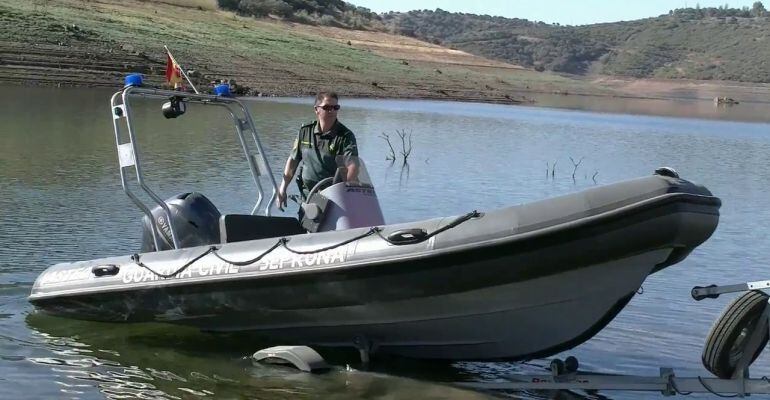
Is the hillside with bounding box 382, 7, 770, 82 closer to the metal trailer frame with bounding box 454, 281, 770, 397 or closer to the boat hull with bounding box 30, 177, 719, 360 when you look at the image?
the boat hull with bounding box 30, 177, 719, 360

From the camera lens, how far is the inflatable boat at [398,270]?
6.02m

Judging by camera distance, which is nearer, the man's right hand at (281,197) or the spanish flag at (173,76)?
the spanish flag at (173,76)

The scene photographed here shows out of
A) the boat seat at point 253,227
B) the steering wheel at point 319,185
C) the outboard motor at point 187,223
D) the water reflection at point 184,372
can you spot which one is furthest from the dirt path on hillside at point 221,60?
the steering wheel at point 319,185

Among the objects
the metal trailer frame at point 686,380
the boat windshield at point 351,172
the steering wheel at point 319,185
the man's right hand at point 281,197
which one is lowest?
the metal trailer frame at point 686,380

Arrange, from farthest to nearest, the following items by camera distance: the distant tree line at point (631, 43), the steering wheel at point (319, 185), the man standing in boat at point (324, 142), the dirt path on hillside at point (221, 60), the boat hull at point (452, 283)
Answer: the distant tree line at point (631, 43) < the dirt path on hillside at point (221, 60) < the man standing in boat at point (324, 142) < the steering wheel at point (319, 185) < the boat hull at point (452, 283)

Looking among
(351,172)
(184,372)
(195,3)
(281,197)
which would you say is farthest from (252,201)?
(195,3)

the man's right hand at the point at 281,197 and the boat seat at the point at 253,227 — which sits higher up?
the man's right hand at the point at 281,197

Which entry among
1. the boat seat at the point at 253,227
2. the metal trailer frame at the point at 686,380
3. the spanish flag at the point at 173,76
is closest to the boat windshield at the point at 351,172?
the boat seat at the point at 253,227

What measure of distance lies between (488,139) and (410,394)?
21.3m

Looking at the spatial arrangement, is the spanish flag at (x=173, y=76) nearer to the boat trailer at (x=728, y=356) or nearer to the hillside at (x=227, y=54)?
the boat trailer at (x=728, y=356)

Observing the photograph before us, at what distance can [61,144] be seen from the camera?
18.3 m

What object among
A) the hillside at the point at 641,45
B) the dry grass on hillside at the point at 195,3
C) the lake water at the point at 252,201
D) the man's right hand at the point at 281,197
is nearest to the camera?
the lake water at the point at 252,201

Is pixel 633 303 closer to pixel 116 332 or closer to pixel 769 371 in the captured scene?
pixel 769 371

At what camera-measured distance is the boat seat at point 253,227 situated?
24.3 feet
